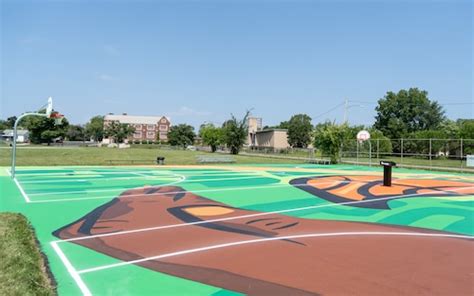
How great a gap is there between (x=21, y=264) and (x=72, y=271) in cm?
72

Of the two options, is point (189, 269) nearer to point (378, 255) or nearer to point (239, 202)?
point (378, 255)

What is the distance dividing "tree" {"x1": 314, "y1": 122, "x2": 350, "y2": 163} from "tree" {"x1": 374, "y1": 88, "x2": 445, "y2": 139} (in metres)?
59.2

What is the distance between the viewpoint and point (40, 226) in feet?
28.6

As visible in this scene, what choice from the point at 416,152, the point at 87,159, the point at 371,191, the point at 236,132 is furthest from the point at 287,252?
the point at 236,132

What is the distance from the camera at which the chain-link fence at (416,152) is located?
33.1 meters

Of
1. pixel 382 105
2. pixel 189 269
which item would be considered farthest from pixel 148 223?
pixel 382 105

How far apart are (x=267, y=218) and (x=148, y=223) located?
9.87ft

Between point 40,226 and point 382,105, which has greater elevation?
point 382,105

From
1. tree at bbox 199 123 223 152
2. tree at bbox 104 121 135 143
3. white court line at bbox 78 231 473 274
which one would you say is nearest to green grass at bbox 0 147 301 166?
white court line at bbox 78 231 473 274

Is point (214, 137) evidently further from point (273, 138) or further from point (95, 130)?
point (95, 130)

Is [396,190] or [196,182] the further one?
[196,182]

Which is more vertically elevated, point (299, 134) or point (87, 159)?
point (299, 134)

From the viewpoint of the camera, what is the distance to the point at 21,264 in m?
5.57

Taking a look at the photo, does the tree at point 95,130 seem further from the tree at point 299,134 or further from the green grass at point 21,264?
the green grass at point 21,264
